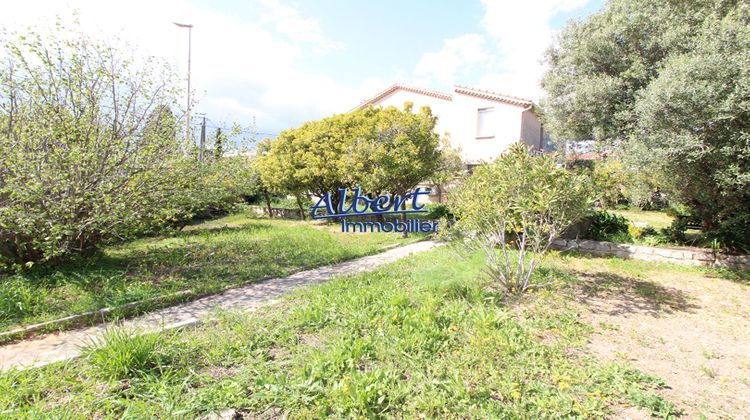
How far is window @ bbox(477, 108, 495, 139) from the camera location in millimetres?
17219

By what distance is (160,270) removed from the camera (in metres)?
6.05

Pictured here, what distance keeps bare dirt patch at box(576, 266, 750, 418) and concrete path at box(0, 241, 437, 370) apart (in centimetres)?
409

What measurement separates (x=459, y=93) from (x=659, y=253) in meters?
13.2

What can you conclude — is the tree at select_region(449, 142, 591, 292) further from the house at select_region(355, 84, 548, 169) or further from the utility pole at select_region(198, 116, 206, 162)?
the house at select_region(355, 84, 548, 169)

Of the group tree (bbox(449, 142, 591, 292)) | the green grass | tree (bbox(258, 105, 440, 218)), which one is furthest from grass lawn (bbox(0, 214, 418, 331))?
tree (bbox(449, 142, 591, 292))

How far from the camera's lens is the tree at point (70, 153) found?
484 centimetres

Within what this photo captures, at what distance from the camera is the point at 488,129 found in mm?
17359

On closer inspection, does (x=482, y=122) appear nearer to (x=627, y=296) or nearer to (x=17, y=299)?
(x=627, y=296)

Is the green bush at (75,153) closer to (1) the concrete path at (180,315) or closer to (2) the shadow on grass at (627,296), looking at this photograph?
(1) the concrete path at (180,315)

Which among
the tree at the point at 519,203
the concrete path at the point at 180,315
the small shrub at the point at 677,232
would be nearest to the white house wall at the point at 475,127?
the small shrub at the point at 677,232

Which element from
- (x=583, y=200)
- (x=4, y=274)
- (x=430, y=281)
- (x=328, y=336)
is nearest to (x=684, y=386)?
(x=583, y=200)

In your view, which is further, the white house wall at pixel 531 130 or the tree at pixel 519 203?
the white house wall at pixel 531 130

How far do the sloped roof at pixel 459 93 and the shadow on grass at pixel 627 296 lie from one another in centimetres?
1220

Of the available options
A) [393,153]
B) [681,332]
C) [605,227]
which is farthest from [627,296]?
[393,153]
